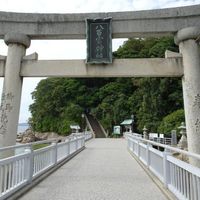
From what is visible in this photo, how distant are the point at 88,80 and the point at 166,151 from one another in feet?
154

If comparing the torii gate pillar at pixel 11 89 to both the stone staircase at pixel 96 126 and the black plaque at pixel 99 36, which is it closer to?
the black plaque at pixel 99 36

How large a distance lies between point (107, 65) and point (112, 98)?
3702 centimetres

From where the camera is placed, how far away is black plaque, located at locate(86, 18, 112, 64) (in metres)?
8.89

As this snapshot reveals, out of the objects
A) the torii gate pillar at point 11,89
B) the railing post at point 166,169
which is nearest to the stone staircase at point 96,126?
the torii gate pillar at point 11,89

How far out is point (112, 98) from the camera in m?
45.6

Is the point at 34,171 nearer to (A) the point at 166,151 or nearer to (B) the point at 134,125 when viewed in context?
(A) the point at 166,151

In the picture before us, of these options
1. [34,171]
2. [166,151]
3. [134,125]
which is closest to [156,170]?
[166,151]

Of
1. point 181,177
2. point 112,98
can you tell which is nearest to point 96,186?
point 181,177

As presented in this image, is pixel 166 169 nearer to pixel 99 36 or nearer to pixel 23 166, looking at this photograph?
pixel 23 166

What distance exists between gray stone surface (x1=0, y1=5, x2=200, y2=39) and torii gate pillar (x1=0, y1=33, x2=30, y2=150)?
40cm

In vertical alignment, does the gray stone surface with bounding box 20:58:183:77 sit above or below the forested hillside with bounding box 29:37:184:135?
below

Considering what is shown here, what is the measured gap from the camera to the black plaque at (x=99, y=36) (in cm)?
889

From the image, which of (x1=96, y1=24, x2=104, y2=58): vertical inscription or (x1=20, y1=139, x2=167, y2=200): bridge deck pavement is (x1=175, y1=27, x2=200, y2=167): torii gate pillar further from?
(x1=96, y1=24, x2=104, y2=58): vertical inscription

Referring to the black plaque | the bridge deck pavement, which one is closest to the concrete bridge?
the bridge deck pavement
